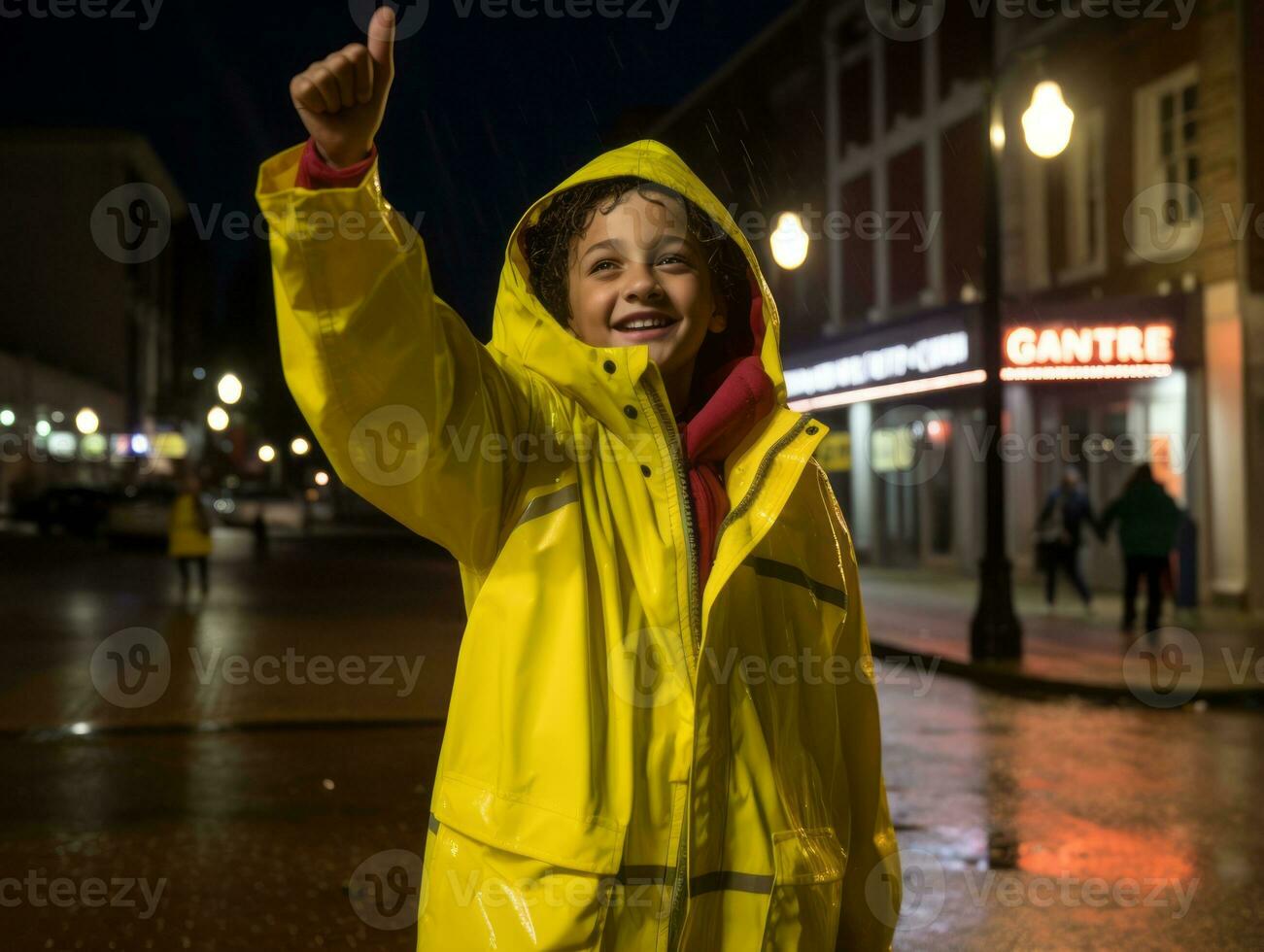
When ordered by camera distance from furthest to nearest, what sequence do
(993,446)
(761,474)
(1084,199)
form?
1. (1084,199)
2. (993,446)
3. (761,474)

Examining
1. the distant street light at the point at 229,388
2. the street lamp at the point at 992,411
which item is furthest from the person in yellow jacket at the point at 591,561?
the distant street light at the point at 229,388

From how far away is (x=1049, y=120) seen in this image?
39.9 feet

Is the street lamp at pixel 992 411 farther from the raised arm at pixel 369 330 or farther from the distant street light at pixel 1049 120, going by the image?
the raised arm at pixel 369 330

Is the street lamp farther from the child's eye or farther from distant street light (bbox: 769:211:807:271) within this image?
the child's eye

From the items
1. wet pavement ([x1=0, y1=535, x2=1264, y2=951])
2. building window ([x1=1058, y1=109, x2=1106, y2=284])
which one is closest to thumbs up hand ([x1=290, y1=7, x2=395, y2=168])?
wet pavement ([x1=0, y1=535, x2=1264, y2=951])

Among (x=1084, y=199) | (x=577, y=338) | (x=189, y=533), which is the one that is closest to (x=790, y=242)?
(x=1084, y=199)

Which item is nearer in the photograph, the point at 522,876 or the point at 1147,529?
the point at 522,876

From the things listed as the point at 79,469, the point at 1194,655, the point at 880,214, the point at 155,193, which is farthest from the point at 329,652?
the point at 155,193

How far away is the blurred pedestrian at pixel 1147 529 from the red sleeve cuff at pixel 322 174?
578 inches

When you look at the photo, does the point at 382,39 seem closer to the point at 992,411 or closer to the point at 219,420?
the point at 992,411

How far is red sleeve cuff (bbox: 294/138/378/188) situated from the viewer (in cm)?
175

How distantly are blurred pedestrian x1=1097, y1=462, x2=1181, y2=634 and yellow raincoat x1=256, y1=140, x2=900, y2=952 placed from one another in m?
14.0

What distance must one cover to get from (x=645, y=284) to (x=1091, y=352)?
56.0 ft

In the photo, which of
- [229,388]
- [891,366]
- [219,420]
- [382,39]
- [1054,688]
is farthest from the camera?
[219,420]
